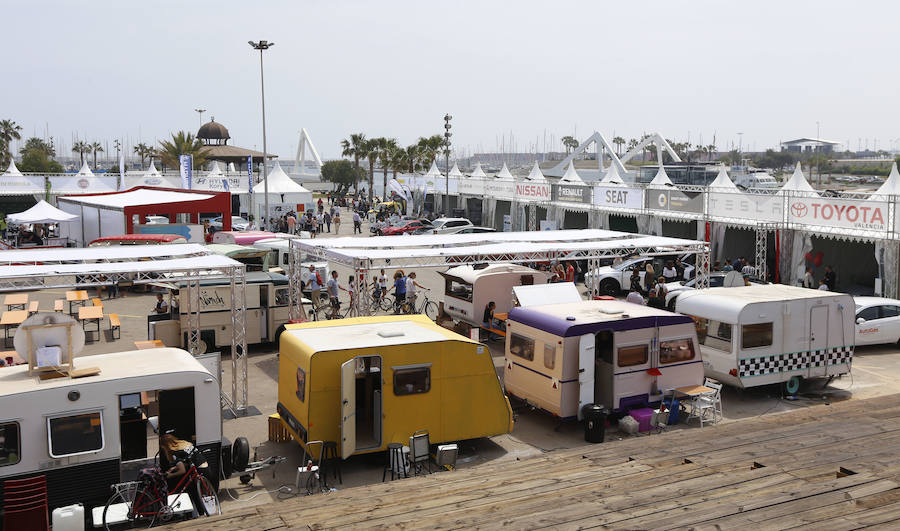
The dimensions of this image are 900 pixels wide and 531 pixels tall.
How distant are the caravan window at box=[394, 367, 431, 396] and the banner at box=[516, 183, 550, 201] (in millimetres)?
28376

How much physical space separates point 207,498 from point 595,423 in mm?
6179

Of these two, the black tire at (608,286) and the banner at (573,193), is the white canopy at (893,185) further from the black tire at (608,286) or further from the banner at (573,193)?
the banner at (573,193)

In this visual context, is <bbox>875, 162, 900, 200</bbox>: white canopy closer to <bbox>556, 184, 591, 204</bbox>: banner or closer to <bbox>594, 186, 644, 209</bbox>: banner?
<bbox>594, 186, 644, 209</bbox>: banner

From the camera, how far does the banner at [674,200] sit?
96.1 feet

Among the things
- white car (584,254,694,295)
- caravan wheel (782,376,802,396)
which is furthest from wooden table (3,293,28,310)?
caravan wheel (782,376,802,396)

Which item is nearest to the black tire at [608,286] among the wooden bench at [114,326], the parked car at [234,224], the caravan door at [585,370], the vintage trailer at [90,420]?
the caravan door at [585,370]

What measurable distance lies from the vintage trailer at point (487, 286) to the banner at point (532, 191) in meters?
19.0

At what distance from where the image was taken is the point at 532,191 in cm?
4053

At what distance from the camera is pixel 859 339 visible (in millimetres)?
18875

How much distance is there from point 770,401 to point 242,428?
9.86 meters

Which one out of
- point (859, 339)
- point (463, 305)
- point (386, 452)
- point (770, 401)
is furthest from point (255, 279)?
point (859, 339)

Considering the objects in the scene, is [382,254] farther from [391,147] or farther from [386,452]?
[391,147]

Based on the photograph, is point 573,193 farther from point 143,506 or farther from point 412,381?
point 143,506

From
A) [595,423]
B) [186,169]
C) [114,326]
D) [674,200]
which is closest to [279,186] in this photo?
[186,169]
